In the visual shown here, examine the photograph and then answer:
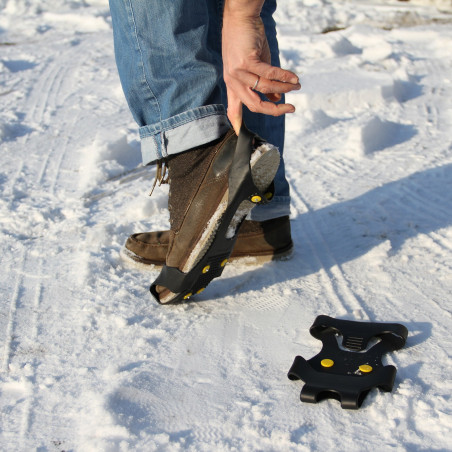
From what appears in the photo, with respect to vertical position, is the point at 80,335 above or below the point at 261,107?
below

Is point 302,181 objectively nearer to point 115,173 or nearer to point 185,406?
point 115,173

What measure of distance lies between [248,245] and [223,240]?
1.23 feet

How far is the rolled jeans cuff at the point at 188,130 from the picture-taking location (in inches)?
67.3

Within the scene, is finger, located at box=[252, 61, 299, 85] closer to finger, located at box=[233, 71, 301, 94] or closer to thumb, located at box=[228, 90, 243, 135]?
finger, located at box=[233, 71, 301, 94]

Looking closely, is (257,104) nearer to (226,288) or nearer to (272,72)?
(272,72)

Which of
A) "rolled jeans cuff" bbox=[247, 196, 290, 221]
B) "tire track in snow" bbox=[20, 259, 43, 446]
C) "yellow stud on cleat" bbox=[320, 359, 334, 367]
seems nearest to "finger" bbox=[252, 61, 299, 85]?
"rolled jeans cuff" bbox=[247, 196, 290, 221]

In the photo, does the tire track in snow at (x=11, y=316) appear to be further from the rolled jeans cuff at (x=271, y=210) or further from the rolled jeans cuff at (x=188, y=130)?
the rolled jeans cuff at (x=271, y=210)

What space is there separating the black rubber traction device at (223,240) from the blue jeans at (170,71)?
14 cm

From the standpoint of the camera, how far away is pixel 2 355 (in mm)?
1610

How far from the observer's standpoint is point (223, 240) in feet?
5.67

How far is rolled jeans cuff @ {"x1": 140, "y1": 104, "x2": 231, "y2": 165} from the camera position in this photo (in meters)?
1.71

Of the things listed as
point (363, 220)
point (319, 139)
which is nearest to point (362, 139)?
point (319, 139)

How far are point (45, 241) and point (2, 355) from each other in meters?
0.75

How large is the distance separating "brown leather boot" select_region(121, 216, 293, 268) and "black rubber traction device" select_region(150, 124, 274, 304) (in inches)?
10.5
